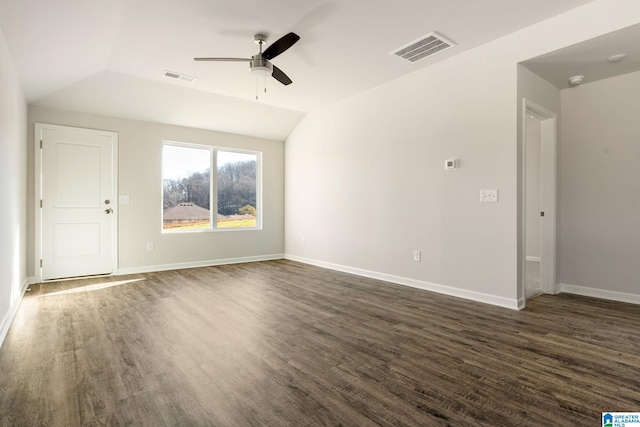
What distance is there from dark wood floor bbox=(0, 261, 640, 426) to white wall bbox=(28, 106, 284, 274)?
1.61 m

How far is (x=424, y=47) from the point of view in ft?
12.3

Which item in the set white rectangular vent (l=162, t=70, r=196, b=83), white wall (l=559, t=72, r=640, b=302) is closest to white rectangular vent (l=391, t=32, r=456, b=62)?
white wall (l=559, t=72, r=640, b=302)

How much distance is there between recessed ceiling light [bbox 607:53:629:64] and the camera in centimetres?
329

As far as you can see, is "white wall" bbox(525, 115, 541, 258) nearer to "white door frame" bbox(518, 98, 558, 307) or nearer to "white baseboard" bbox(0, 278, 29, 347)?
"white door frame" bbox(518, 98, 558, 307)

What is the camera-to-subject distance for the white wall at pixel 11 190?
2.83 metres

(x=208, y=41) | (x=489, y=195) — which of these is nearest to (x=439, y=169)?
(x=489, y=195)

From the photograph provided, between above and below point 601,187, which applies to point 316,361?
below

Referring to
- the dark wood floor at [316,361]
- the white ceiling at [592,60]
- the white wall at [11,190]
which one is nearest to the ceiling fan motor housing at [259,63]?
the white wall at [11,190]

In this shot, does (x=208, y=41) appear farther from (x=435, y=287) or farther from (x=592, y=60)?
(x=592, y=60)

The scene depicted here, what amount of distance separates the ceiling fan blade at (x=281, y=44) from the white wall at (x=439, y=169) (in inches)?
82.0

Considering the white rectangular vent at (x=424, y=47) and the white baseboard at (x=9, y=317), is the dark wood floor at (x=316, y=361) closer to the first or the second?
the white baseboard at (x=9, y=317)

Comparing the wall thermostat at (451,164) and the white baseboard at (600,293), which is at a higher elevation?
the wall thermostat at (451,164)

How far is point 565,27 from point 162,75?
4.69 meters

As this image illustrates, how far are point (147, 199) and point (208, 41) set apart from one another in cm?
307
